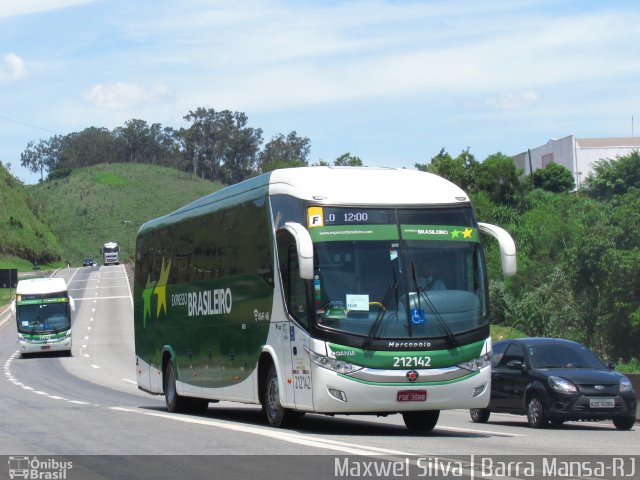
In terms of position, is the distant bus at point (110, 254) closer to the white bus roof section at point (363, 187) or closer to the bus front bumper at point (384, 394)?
the white bus roof section at point (363, 187)

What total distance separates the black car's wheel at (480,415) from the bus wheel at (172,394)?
17.9 feet

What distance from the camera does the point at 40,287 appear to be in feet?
181

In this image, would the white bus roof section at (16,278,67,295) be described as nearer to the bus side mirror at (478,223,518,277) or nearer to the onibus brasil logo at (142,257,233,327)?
the onibus brasil logo at (142,257,233,327)

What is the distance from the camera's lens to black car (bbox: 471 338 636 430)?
1802 centimetres

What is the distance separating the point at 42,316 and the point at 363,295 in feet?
143

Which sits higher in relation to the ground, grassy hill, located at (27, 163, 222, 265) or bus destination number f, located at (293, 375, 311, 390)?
grassy hill, located at (27, 163, 222, 265)

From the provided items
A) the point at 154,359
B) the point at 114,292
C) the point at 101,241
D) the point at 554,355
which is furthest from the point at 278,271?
the point at 101,241

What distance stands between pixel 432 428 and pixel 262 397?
2.53m

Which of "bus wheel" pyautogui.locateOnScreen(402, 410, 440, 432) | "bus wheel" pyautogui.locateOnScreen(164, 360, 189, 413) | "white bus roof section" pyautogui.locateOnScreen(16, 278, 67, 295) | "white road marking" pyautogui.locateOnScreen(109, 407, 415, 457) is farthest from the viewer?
"white bus roof section" pyautogui.locateOnScreen(16, 278, 67, 295)

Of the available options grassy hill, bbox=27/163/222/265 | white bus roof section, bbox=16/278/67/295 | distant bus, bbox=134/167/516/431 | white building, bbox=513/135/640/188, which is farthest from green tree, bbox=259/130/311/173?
distant bus, bbox=134/167/516/431

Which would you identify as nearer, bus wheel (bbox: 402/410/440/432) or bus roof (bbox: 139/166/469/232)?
bus roof (bbox: 139/166/469/232)

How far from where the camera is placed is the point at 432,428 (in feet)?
53.6

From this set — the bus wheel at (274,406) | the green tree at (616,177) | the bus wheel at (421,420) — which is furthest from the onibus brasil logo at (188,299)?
the green tree at (616,177)

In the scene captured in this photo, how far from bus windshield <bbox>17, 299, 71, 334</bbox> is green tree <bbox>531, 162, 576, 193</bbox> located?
217 ft
